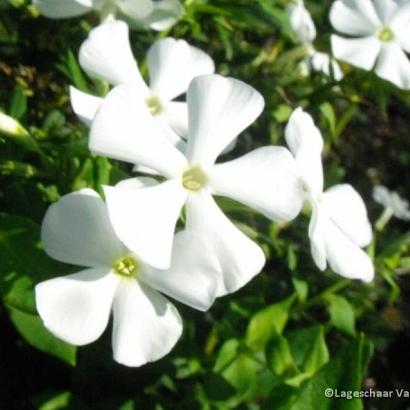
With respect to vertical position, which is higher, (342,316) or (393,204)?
(342,316)

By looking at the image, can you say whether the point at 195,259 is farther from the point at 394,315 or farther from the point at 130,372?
the point at 394,315

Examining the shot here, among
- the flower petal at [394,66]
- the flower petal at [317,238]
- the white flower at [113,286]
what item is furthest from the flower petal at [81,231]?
the flower petal at [394,66]

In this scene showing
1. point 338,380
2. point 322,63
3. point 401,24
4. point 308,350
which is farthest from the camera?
point 322,63

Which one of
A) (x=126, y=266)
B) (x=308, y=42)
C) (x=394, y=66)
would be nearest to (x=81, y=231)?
(x=126, y=266)

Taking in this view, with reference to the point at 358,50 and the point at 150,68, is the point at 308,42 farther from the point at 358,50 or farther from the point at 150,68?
the point at 150,68

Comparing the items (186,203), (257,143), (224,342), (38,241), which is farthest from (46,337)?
(257,143)

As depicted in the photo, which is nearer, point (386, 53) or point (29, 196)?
point (29, 196)
